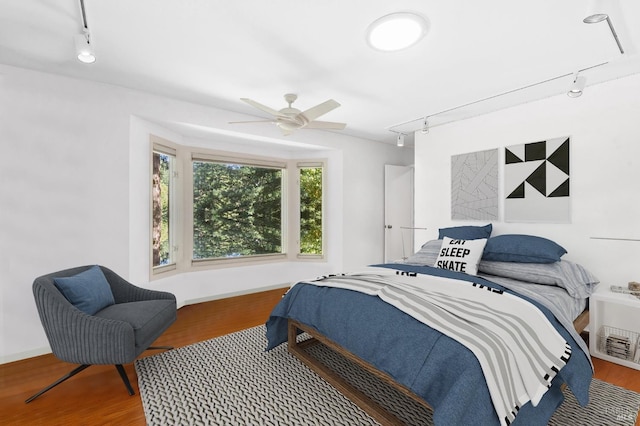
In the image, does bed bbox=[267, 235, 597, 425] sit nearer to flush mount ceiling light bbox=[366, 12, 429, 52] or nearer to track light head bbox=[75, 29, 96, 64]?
flush mount ceiling light bbox=[366, 12, 429, 52]

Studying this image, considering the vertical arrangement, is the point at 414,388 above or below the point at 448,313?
below

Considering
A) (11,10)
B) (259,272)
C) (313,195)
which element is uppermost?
(11,10)

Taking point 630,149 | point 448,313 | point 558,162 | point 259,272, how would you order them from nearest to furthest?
point 448,313, point 630,149, point 558,162, point 259,272

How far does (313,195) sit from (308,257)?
1.06 meters

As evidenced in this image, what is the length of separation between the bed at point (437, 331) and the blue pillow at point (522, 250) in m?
0.03

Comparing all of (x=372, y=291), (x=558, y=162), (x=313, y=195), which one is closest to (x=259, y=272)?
(x=313, y=195)

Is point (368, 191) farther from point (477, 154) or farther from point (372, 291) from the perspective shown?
point (372, 291)

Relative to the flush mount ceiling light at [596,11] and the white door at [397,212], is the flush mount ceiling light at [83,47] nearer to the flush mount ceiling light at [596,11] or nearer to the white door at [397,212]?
the flush mount ceiling light at [596,11]

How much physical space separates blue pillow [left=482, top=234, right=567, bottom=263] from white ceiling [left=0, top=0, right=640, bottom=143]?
1557 mm

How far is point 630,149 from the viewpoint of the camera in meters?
2.78

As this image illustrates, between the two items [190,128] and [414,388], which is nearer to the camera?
[414,388]

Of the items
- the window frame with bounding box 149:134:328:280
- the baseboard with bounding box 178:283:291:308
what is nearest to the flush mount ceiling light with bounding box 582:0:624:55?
the window frame with bounding box 149:134:328:280

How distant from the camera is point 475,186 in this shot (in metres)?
3.88

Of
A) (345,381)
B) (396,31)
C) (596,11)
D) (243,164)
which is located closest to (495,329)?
(345,381)
